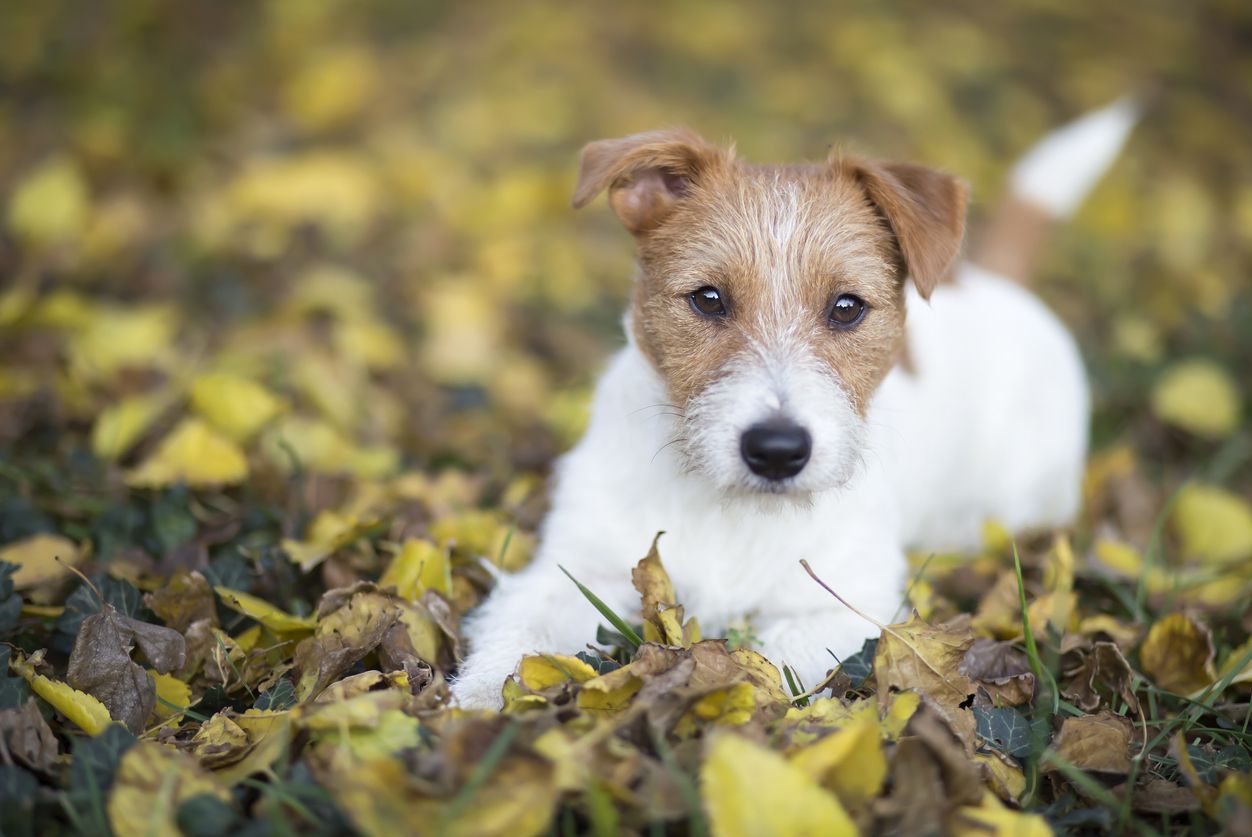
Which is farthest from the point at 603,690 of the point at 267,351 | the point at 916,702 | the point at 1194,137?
the point at 1194,137

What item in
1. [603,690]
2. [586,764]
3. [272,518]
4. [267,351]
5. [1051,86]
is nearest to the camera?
[586,764]

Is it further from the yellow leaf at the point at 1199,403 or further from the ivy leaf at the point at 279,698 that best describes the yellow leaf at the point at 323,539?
the yellow leaf at the point at 1199,403

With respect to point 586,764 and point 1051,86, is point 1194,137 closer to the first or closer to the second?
point 1051,86

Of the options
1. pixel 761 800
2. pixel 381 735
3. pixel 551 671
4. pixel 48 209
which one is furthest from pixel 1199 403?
pixel 48 209

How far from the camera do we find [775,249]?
288 cm

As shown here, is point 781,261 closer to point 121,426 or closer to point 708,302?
point 708,302

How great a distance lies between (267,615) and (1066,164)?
12.4ft

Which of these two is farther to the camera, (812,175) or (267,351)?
(267,351)

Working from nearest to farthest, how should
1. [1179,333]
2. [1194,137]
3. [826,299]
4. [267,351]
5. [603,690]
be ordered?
[603,690]
[826,299]
[267,351]
[1179,333]
[1194,137]

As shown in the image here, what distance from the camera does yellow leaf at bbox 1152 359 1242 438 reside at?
4633mm

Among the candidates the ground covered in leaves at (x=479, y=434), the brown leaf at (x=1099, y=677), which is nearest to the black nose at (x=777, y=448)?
the ground covered in leaves at (x=479, y=434)

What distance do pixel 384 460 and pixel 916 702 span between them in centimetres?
228

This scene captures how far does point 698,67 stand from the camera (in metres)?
8.02

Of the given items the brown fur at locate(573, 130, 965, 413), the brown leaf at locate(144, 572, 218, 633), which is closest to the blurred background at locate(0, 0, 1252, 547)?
the brown leaf at locate(144, 572, 218, 633)
